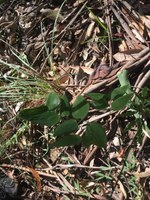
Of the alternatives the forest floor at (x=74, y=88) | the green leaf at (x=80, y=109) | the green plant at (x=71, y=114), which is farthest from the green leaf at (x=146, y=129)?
the green leaf at (x=80, y=109)

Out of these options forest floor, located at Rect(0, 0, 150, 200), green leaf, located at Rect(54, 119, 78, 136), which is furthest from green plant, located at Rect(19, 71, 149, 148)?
forest floor, located at Rect(0, 0, 150, 200)

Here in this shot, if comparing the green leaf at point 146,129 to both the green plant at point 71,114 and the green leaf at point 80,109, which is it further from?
the green leaf at point 80,109

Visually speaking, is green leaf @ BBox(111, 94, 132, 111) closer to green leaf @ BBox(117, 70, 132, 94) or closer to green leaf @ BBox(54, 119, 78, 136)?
green leaf @ BBox(54, 119, 78, 136)

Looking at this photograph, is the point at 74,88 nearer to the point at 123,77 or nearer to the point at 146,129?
the point at 123,77

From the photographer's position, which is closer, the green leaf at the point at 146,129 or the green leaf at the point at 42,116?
the green leaf at the point at 42,116

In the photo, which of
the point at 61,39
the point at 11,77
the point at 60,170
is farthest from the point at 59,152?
the point at 61,39

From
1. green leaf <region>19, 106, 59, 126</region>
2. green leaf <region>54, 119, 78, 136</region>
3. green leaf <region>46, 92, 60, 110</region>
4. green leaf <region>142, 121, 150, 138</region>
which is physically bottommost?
green leaf <region>142, 121, 150, 138</region>
